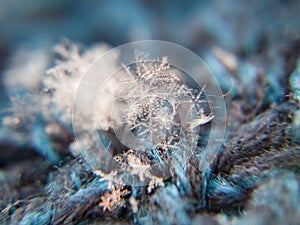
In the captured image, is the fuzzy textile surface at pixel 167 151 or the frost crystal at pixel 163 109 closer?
the fuzzy textile surface at pixel 167 151

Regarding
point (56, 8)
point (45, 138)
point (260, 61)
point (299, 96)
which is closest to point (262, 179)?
point (299, 96)

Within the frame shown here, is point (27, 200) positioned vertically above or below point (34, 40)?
below

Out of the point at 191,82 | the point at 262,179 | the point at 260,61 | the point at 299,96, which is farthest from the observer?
the point at 260,61

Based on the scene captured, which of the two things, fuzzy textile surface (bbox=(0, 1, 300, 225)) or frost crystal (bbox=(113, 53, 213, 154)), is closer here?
fuzzy textile surface (bbox=(0, 1, 300, 225))

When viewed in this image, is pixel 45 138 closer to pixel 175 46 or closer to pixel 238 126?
pixel 175 46

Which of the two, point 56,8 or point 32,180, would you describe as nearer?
point 32,180

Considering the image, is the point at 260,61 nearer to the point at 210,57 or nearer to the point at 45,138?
the point at 210,57

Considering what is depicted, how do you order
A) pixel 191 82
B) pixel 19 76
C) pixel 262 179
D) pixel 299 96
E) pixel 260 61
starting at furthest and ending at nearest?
1. pixel 19 76
2. pixel 260 61
3. pixel 191 82
4. pixel 299 96
5. pixel 262 179

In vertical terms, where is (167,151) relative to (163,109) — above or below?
below

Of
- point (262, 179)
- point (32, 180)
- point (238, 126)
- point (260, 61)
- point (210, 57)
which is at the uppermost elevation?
point (210, 57)
